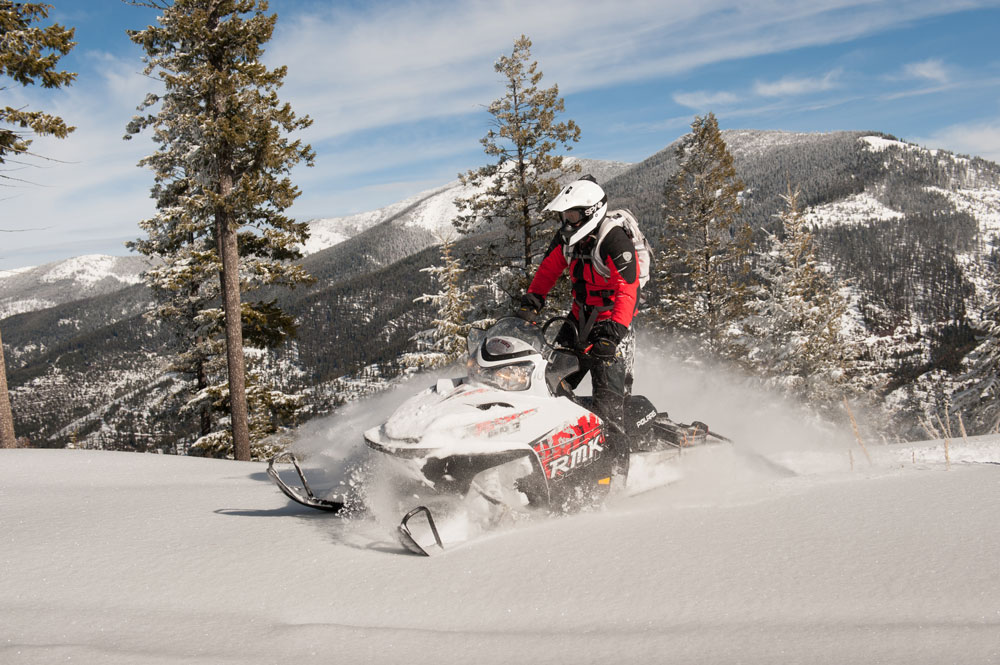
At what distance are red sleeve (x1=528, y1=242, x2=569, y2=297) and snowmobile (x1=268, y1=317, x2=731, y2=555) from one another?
1226 mm

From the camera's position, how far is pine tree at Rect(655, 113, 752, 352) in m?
25.3

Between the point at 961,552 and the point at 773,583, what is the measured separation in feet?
2.82

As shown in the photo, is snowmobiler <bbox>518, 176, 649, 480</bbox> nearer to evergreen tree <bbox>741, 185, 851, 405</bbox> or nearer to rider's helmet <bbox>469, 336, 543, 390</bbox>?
rider's helmet <bbox>469, 336, 543, 390</bbox>

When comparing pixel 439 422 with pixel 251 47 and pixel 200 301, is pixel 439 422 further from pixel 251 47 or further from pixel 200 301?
pixel 200 301

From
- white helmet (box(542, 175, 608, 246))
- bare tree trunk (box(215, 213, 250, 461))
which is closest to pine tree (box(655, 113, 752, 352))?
bare tree trunk (box(215, 213, 250, 461))

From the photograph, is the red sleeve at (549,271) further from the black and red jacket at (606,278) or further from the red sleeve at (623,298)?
the red sleeve at (623,298)

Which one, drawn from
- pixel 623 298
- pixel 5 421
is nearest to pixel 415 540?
pixel 623 298

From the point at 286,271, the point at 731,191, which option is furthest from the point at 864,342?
the point at 286,271

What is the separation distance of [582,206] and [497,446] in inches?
88.4

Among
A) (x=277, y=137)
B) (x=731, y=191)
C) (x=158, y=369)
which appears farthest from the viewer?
(x=731, y=191)

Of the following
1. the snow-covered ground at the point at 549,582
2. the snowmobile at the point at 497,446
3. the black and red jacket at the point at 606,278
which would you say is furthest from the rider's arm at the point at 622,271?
the snow-covered ground at the point at 549,582

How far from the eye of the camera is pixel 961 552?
261 centimetres

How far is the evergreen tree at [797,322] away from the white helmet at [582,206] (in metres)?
20.1

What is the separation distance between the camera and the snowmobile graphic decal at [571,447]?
14.0ft
